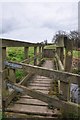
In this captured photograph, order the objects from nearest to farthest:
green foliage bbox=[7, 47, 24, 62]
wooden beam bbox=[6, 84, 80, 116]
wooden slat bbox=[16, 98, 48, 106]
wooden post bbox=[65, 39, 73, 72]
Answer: wooden beam bbox=[6, 84, 80, 116]
wooden post bbox=[65, 39, 73, 72]
wooden slat bbox=[16, 98, 48, 106]
green foliage bbox=[7, 47, 24, 62]

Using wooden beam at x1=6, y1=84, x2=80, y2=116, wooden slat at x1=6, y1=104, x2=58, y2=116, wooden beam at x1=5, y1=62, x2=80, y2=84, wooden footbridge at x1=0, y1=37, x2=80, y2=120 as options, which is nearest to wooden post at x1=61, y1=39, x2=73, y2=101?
wooden footbridge at x1=0, y1=37, x2=80, y2=120

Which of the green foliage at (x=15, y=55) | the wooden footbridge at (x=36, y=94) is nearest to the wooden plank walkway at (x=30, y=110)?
the wooden footbridge at (x=36, y=94)

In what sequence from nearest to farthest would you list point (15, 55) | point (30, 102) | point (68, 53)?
point (68, 53), point (30, 102), point (15, 55)

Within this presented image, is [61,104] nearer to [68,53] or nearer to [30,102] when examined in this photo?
[68,53]

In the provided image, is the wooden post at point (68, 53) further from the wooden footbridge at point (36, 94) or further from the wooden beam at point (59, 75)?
the wooden beam at point (59, 75)

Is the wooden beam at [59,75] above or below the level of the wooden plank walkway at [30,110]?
above

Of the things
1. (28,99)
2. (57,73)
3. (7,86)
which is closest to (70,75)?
(57,73)

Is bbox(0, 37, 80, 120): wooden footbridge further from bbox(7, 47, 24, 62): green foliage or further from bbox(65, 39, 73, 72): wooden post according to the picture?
bbox(7, 47, 24, 62): green foliage

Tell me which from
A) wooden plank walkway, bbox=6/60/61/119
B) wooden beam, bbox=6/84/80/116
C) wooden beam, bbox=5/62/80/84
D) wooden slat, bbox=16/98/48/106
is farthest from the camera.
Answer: wooden slat, bbox=16/98/48/106

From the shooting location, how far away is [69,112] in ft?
8.58

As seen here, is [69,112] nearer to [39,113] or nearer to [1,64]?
[39,113]

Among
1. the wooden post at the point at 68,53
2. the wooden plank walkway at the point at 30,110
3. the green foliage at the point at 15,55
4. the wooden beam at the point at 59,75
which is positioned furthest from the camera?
the green foliage at the point at 15,55

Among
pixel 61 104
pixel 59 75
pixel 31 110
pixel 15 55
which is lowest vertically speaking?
pixel 31 110

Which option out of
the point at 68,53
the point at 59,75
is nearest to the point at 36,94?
the point at 59,75
